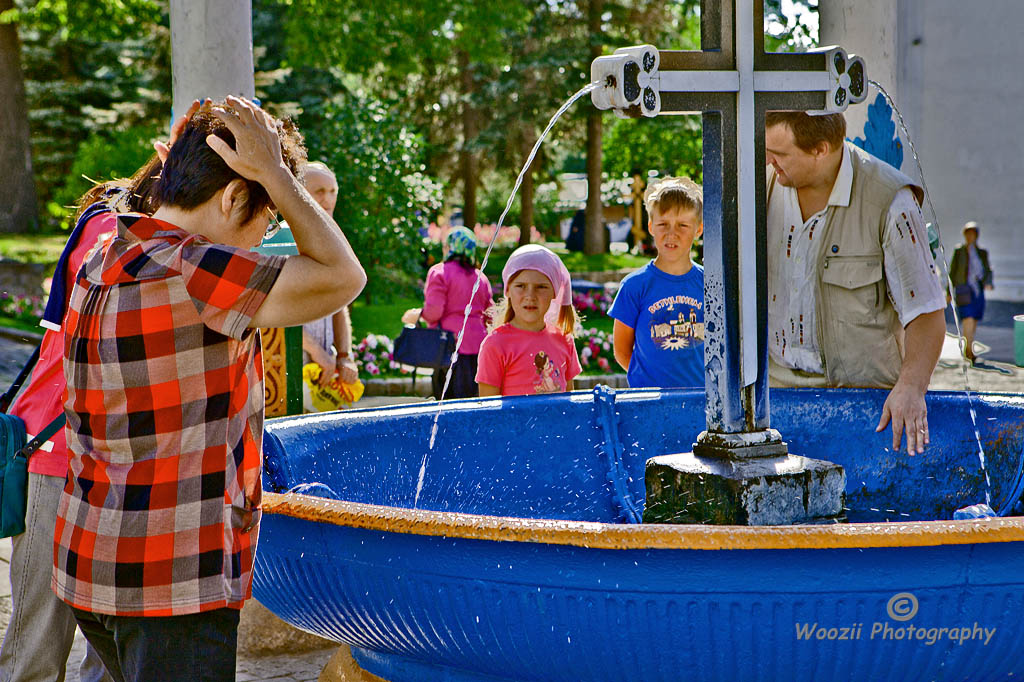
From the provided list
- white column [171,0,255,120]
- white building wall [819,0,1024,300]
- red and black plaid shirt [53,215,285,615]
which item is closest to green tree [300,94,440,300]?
white column [171,0,255,120]

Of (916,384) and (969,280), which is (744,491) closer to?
(916,384)

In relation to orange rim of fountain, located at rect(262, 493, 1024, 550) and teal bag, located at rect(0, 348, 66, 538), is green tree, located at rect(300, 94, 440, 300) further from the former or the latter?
orange rim of fountain, located at rect(262, 493, 1024, 550)

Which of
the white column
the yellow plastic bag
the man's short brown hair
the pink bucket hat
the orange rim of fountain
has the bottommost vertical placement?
the yellow plastic bag

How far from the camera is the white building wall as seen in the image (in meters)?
22.1

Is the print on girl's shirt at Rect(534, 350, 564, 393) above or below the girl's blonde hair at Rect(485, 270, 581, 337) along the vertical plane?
below

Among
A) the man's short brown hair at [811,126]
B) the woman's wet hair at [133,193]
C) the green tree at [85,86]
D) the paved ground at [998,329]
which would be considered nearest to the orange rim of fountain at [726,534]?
the woman's wet hair at [133,193]

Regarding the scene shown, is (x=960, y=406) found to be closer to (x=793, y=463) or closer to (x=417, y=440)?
(x=793, y=463)

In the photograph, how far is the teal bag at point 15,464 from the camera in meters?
2.97

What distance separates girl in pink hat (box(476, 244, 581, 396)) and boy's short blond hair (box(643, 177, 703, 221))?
1.66ft

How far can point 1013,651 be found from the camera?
2.41 metres

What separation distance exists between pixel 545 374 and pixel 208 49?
7.40ft

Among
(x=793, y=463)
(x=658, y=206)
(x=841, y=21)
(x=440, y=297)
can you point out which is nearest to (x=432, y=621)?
(x=793, y=463)

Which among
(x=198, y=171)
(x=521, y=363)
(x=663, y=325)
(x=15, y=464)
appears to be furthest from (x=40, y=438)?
(x=663, y=325)

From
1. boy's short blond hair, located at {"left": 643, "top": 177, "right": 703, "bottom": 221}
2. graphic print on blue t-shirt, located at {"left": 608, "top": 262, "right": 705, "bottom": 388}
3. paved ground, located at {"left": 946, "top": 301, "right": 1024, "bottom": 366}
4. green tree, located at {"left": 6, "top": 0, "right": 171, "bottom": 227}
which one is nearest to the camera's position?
graphic print on blue t-shirt, located at {"left": 608, "top": 262, "right": 705, "bottom": 388}
